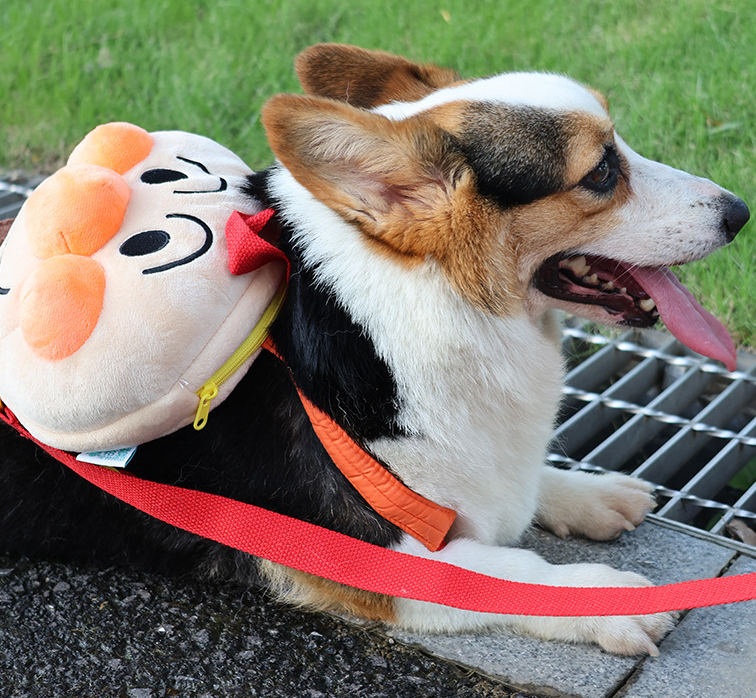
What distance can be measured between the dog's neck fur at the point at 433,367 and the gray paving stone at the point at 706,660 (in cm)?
51

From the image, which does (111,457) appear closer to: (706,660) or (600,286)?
(600,286)

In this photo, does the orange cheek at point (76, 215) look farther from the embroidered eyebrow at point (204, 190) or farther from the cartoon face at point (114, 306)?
the embroidered eyebrow at point (204, 190)

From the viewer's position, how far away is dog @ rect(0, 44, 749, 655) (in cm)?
210

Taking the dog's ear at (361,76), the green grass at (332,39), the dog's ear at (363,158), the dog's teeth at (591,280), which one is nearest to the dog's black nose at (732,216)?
the dog's teeth at (591,280)

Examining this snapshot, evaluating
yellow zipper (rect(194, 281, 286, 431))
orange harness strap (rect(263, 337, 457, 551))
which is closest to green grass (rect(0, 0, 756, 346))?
orange harness strap (rect(263, 337, 457, 551))

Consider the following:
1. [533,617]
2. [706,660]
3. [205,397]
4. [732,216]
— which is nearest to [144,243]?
[205,397]

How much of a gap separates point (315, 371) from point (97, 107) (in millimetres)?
3565

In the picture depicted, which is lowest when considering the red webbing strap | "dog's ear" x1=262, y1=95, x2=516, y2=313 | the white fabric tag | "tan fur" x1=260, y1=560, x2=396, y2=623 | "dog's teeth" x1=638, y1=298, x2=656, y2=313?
"tan fur" x1=260, y1=560, x2=396, y2=623

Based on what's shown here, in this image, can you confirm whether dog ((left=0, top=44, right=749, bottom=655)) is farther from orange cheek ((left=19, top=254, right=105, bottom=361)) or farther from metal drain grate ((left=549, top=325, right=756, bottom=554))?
metal drain grate ((left=549, top=325, right=756, bottom=554))

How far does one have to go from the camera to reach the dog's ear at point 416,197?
2008 mm

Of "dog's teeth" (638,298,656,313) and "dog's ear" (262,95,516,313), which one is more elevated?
"dog's ear" (262,95,516,313)

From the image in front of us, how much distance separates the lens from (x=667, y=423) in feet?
10.5

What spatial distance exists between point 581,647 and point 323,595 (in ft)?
2.18

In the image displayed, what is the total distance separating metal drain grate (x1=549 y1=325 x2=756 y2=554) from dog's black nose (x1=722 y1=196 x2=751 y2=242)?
91cm
